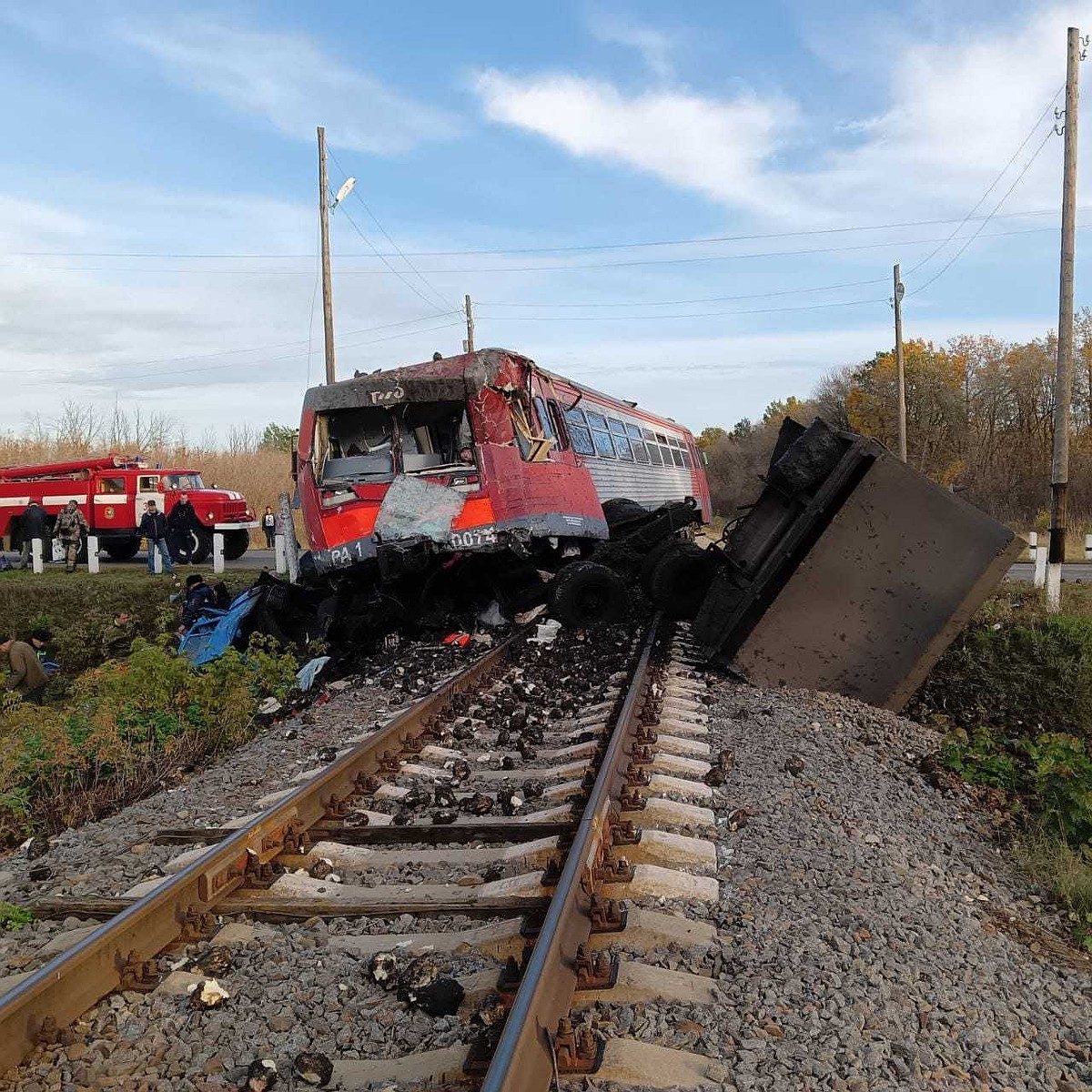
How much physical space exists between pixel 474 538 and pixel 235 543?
55.3ft

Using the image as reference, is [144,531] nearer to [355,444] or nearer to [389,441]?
[355,444]

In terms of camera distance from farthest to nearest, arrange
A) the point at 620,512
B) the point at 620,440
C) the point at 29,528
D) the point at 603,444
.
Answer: the point at 29,528 → the point at 620,440 → the point at 603,444 → the point at 620,512

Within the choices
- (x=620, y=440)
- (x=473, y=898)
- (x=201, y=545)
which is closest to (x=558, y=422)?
(x=620, y=440)

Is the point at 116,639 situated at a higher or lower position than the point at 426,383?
lower

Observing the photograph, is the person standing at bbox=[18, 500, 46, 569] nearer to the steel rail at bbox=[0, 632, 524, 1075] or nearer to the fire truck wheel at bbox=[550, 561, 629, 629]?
the fire truck wheel at bbox=[550, 561, 629, 629]

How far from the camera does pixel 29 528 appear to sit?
22.6 m

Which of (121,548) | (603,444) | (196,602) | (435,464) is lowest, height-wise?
(196,602)

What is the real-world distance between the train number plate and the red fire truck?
15634mm

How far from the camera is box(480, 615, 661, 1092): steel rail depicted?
2445mm

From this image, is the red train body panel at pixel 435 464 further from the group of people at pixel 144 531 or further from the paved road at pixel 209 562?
the group of people at pixel 144 531

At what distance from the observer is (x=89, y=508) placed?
25.2m

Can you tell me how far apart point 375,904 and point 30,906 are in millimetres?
1492

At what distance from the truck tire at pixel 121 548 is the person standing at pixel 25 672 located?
45.6 feet

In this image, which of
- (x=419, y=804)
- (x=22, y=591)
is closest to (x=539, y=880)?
(x=419, y=804)
